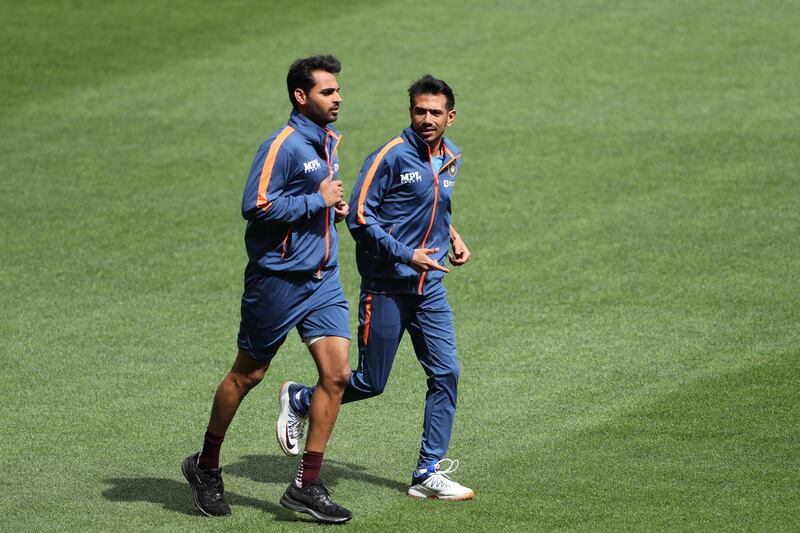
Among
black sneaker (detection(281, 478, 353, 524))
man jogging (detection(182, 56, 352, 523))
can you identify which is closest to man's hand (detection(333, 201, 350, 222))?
man jogging (detection(182, 56, 352, 523))

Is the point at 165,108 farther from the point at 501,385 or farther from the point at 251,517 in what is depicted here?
the point at 251,517

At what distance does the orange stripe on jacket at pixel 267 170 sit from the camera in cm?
675

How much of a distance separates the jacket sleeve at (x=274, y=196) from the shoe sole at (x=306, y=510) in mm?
1520

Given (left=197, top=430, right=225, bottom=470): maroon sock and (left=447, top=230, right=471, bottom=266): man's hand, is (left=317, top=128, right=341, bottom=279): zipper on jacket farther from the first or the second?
(left=197, top=430, right=225, bottom=470): maroon sock

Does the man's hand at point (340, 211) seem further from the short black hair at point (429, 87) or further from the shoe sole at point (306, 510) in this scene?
the shoe sole at point (306, 510)

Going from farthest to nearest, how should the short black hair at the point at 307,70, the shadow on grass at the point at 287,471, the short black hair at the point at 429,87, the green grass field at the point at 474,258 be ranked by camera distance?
the shadow on grass at the point at 287,471 < the green grass field at the point at 474,258 < the short black hair at the point at 429,87 < the short black hair at the point at 307,70

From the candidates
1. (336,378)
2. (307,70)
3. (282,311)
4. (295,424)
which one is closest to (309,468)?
(336,378)

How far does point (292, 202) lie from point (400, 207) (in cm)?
83

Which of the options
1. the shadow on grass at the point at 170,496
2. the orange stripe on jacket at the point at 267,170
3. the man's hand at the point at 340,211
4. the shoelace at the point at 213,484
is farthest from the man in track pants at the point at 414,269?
the shoelace at the point at 213,484

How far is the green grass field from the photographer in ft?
24.7

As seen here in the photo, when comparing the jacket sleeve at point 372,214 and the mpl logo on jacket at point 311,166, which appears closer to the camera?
the mpl logo on jacket at point 311,166

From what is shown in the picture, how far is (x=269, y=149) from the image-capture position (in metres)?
6.85

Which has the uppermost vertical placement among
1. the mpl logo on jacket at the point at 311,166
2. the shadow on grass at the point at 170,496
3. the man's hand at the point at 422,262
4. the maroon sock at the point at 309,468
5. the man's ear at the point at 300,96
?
the man's ear at the point at 300,96

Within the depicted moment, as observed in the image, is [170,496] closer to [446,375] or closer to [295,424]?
[295,424]
